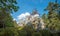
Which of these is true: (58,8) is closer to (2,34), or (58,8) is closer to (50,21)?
(50,21)

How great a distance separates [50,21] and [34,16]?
186 cm

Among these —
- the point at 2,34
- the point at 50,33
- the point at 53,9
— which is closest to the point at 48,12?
the point at 53,9

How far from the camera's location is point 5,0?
6582 mm

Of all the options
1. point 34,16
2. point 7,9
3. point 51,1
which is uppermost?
point 51,1

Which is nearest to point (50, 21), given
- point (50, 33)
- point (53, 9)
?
point (53, 9)

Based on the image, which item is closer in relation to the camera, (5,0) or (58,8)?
(5,0)

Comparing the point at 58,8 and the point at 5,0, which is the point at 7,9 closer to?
the point at 5,0

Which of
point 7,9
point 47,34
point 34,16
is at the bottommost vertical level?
point 47,34

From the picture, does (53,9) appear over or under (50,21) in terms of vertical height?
over

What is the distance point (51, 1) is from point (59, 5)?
35.2 inches

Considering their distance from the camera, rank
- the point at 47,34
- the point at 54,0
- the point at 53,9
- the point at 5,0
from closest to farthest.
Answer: the point at 5,0, the point at 47,34, the point at 54,0, the point at 53,9

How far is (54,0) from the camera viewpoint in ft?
41.5

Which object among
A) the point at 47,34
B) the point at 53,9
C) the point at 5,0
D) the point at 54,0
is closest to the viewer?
the point at 5,0

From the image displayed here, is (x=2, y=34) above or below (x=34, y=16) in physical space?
below
